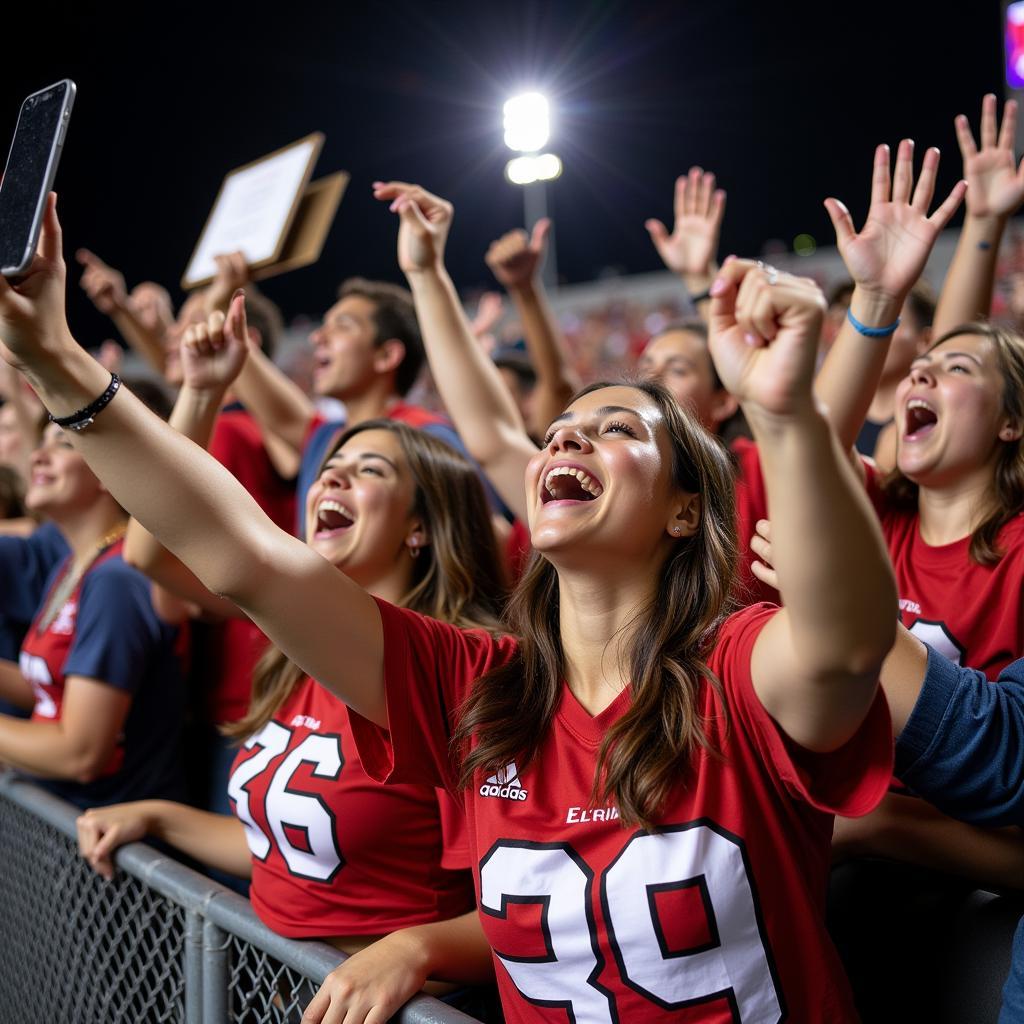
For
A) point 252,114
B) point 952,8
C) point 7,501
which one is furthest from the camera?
point 252,114

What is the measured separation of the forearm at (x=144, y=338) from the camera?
3427 mm

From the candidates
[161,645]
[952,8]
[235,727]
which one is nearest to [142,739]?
[161,645]

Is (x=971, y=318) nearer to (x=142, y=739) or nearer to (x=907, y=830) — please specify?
(x=907, y=830)

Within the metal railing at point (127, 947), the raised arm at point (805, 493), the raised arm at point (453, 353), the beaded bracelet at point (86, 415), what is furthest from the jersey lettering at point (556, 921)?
the raised arm at point (453, 353)

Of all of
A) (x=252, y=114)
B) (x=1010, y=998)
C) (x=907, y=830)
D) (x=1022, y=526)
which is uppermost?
(x=252, y=114)

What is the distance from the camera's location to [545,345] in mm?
2848

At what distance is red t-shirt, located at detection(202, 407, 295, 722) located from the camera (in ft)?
8.21

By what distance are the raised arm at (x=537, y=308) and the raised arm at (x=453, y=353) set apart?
0.50 metres

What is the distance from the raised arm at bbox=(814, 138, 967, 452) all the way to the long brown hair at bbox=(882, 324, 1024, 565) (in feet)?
0.94

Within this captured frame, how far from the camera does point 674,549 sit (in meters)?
1.33

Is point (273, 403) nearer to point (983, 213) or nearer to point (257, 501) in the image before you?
point (257, 501)

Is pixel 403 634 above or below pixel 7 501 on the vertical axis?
below

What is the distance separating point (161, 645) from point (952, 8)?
6.12 metres

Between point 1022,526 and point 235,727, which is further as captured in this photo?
point 235,727
